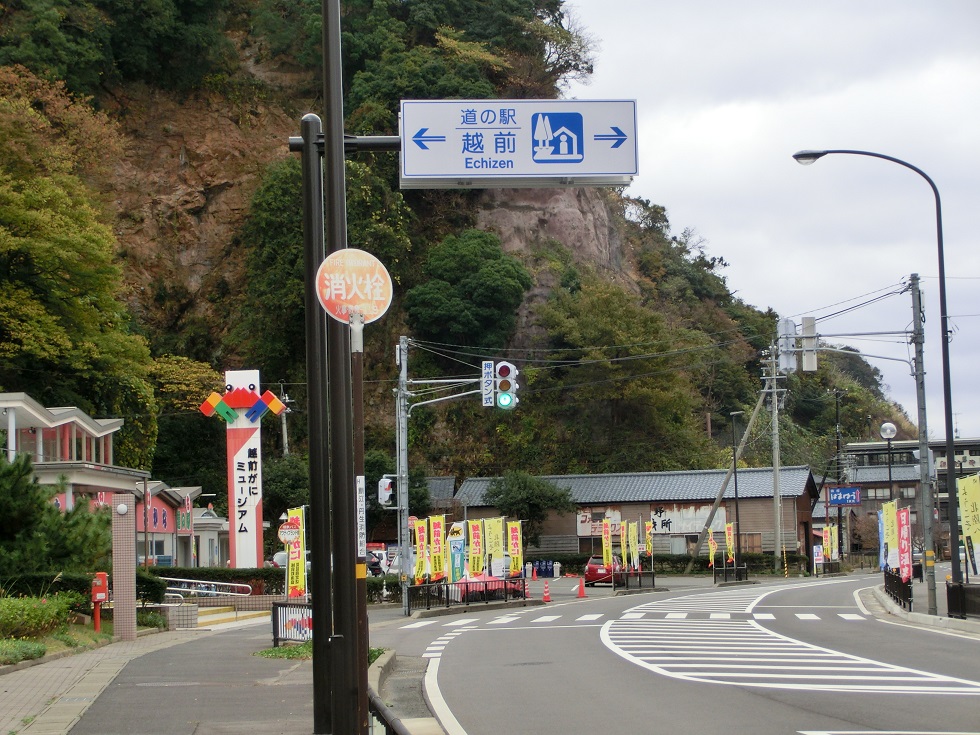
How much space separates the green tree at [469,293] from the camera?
68.5 metres

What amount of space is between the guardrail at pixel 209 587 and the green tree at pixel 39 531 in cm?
955

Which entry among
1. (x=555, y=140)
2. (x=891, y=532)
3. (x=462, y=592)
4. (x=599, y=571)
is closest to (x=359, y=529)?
(x=555, y=140)

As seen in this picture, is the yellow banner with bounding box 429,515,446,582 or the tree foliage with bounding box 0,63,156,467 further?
the tree foliage with bounding box 0,63,156,467

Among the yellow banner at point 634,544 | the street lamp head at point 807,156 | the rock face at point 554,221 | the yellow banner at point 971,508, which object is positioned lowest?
the yellow banner at point 634,544

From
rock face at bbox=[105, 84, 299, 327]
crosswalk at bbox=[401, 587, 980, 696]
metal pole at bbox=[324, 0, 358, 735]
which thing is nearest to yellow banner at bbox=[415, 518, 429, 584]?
crosswalk at bbox=[401, 587, 980, 696]

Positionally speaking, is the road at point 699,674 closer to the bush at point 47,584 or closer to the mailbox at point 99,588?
the mailbox at point 99,588

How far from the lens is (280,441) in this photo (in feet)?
229

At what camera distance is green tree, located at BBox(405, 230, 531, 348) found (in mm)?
68500

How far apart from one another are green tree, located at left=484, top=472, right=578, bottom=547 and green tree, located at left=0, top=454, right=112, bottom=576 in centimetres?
3960

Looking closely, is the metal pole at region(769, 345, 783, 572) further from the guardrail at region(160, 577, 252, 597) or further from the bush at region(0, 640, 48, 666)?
the bush at region(0, 640, 48, 666)

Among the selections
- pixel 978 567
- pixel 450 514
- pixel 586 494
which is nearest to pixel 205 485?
pixel 450 514

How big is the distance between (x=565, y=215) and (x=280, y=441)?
25.2 metres

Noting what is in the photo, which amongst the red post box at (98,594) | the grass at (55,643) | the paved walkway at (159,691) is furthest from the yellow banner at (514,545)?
the red post box at (98,594)

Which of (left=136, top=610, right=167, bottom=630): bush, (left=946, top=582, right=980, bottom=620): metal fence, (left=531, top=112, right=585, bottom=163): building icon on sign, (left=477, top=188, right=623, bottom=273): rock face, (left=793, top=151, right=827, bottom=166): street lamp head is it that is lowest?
(left=136, top=610, right=167, bottom=630): bush
